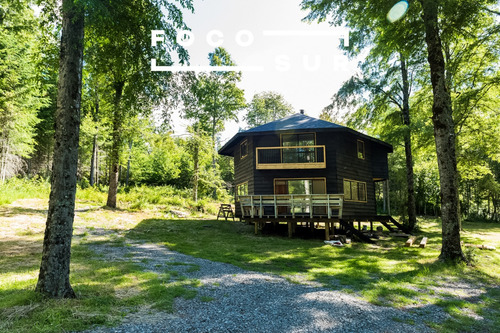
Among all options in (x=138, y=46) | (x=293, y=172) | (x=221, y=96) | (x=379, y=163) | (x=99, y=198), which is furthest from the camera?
(x=221, y=96)

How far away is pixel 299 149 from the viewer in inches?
666

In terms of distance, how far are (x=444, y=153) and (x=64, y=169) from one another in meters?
10.2

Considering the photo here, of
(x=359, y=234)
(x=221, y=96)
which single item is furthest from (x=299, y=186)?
(x=221, y=96)

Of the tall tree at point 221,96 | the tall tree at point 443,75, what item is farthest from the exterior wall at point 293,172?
the tall tree at point 221,96

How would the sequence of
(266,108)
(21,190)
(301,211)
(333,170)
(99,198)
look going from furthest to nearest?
(266,108) < (99,198) < (21,190) < (333,170) < (301,211)

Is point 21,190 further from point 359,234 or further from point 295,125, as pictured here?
point 359,234

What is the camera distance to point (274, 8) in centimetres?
1344

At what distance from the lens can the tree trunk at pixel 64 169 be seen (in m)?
4.37

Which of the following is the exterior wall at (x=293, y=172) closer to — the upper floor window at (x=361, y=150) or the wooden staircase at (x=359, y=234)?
the wooden staircase at (x=359, y=234)

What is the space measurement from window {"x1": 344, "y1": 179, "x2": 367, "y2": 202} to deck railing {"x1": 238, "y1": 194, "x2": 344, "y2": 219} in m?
2.65

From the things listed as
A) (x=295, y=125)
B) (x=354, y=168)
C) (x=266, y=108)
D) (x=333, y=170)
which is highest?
(x=266, y=108)

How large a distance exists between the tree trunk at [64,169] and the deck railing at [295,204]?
10.0m

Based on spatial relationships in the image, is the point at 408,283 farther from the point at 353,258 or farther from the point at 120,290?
the point at 120,290

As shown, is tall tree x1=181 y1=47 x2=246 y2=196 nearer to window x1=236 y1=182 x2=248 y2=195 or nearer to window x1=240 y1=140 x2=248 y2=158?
window x1=236 y1=182 x2=248 y2=195
